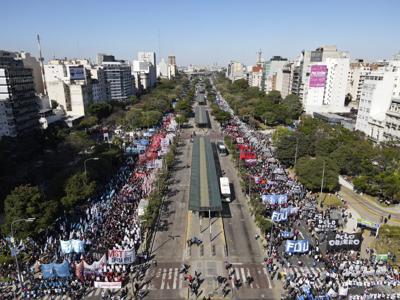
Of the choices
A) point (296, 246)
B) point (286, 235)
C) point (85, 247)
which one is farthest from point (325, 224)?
point (85, 247)

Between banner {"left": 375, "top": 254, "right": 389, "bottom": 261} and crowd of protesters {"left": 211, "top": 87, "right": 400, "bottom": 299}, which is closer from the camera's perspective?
crowd of protesters {"left": 211, "top": 87, "right": 400, "bottom": 299}

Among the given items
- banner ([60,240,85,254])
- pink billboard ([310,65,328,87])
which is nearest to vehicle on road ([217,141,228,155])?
banner ([60,240,85,254])

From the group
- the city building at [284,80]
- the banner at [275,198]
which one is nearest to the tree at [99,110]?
the banner at [275,198]

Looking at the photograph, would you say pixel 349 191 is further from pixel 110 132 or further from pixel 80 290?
pixel 110 132

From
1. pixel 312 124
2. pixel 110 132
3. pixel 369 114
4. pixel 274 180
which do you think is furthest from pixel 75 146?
pixel 369 114

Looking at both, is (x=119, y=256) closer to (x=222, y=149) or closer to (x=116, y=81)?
(x=222, y=149)

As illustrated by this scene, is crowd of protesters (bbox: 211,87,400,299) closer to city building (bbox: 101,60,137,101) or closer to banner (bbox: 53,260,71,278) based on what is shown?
banner (bbox: 53,260,71,278)

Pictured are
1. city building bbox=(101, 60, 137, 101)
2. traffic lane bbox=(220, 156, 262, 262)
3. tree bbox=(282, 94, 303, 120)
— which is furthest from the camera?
city building bbox=(101, 60, 137, 101)
